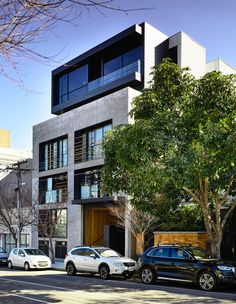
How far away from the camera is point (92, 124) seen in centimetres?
3119

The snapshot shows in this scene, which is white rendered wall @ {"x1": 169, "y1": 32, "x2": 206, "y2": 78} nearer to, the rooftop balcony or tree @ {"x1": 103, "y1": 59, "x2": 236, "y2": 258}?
the rooftop balcony

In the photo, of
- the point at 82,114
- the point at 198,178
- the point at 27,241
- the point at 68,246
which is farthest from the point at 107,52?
the point at 198,178

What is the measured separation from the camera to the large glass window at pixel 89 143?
101ft

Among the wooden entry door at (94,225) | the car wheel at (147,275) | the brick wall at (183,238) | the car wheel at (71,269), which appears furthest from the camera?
the wooden entry door at (94,225)

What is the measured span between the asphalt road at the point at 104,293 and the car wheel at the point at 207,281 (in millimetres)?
327

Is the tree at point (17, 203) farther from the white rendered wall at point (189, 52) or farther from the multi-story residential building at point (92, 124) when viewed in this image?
the white rendered wall at point (189, 52)

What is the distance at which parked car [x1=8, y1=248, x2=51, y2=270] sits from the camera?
1010 inches

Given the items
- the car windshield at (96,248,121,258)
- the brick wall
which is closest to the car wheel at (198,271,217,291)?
the car windshield at (96,248,121,258)

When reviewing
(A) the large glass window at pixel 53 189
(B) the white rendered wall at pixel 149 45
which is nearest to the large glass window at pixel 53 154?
(A) the large glass window at pixel 53 189

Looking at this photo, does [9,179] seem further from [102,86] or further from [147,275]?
[147,275]

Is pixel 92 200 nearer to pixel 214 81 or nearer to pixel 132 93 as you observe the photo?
pixel 132 93

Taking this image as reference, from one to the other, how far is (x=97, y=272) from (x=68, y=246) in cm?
1178

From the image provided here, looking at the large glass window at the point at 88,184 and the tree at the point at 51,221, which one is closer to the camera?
the large glass window at the point at 88,184

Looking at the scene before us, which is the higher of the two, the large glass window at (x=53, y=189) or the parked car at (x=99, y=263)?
the large glass window at (x=53, y=189)
